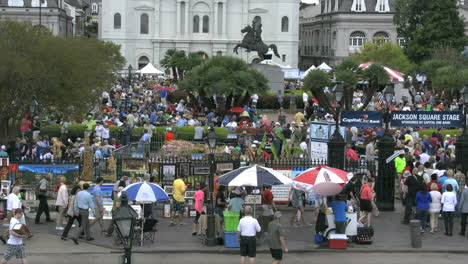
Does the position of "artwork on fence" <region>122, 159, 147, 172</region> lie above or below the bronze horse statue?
below

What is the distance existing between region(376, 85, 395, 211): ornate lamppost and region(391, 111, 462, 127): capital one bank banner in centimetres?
164

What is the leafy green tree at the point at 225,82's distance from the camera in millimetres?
47906

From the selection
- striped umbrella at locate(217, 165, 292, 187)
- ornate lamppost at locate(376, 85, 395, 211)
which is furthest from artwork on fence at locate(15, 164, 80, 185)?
ornate lamppost at locate(376, 85, 395, 211)

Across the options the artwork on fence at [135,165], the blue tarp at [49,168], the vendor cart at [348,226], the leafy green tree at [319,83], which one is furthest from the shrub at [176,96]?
the vendor cart at [348,226]

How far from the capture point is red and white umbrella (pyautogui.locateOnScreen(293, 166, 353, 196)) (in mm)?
22391

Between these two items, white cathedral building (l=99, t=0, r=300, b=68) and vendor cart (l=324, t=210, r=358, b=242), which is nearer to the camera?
vendor cart (l=324, t=210, r=358, b=242)

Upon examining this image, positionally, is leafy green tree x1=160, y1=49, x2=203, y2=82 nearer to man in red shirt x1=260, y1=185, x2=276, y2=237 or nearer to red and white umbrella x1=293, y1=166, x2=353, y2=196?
man in red shirt x1=260, y1=185, x2=276, y2=237

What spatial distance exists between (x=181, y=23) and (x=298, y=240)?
8141cm

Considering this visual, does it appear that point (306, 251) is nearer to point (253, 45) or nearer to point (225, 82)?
point (225, 82)

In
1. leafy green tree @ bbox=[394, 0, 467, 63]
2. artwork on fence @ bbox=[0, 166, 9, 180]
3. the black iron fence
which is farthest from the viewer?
leafy green tree @ bbox=[394, 0, 467, 63]

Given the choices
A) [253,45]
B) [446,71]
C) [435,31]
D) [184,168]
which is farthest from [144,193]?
[435,31]

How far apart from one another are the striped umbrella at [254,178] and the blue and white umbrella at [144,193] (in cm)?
152

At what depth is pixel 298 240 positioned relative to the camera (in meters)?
23.3

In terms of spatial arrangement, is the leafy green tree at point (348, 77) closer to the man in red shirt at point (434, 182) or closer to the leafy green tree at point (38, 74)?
the leafy green tree at point (38, 74)
